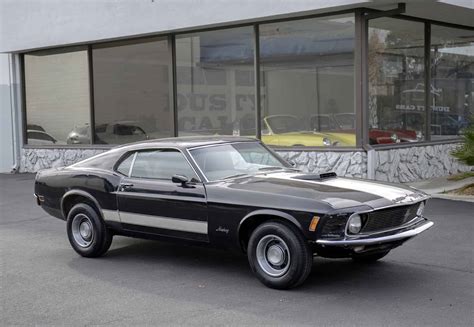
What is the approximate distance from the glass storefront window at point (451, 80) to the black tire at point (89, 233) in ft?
31.2

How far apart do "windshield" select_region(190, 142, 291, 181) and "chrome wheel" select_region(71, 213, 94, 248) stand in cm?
172

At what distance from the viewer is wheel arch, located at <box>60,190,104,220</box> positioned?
7.39 meters

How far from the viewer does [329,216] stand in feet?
18.0

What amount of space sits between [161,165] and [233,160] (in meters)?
0.84

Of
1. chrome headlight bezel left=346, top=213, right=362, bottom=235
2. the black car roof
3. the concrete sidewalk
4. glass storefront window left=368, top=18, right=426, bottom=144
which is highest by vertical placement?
glass storefront window left=368, top=18, right=426, bottom=144

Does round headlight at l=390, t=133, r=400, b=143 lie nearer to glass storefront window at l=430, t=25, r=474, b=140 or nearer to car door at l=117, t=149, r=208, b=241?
glass storefront window at l=430, t=25, r=474, b=140

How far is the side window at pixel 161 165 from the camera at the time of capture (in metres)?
6.80

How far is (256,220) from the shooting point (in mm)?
6020

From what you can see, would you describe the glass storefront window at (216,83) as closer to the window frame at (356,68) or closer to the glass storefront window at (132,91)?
the window frame at (356,68)

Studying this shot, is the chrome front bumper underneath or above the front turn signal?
underneath

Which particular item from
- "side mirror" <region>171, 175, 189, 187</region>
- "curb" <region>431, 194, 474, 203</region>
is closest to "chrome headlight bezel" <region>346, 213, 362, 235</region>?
"side mirror" <region>171, 175, 189, 187</region>

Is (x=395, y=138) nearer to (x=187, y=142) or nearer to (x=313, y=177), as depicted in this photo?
(x=313, y=177)

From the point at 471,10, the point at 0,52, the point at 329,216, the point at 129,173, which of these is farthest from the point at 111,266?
the point at 0,52

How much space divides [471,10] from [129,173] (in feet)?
30.8
